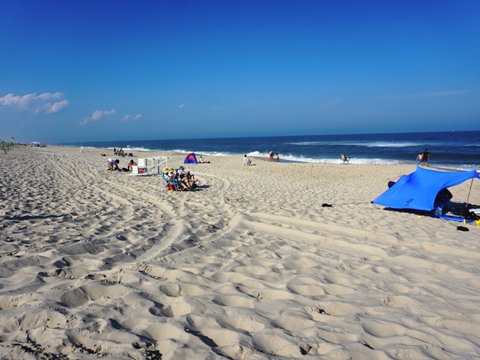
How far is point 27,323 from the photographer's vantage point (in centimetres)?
253

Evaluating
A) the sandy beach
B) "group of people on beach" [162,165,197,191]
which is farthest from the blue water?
the sandy beach

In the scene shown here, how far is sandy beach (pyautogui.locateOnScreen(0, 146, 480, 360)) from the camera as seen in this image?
241cm

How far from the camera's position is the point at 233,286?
137 inches

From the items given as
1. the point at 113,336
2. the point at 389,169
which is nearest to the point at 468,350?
the point at 113,336

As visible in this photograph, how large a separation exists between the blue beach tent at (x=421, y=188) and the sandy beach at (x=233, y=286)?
44.1 inches

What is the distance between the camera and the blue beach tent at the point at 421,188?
26.5 ft

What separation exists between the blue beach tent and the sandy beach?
1.12 metres

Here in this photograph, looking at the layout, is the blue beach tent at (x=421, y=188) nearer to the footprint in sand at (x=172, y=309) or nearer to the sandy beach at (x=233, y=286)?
the sandy beach at (x=233, y=286)

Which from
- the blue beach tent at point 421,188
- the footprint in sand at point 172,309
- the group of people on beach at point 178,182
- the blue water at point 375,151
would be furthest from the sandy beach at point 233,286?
the blue water at point 375,151

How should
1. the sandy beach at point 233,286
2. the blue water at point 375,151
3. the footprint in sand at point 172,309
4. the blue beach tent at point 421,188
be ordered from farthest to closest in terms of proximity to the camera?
1. the blue water at point 375,151
2. the blue beach tent at point 421,188
3. the footprint in sand at point 172,309
4. the sandy beach at point 233,286

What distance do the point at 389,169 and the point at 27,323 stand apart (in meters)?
22.2

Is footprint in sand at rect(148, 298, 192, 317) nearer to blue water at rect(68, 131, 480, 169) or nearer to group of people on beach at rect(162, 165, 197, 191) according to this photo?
group of people on beach at rect(162, 165, 197, 191)

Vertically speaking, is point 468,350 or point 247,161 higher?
point 468,350

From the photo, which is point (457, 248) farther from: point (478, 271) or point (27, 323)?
point (27, 323)
